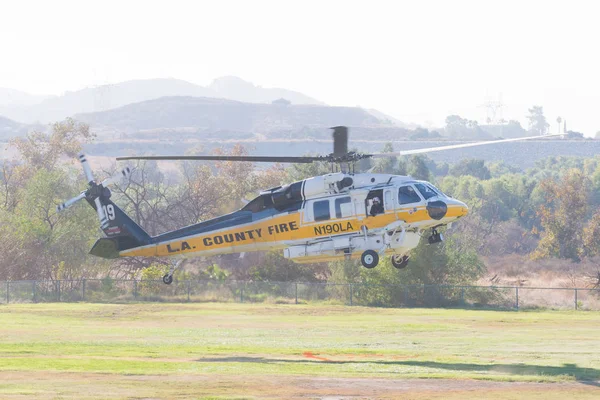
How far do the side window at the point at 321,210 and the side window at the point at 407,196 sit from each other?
2.67 metres

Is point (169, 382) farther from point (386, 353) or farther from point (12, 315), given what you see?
point (12, 315)

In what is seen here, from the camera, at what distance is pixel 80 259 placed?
266 feet

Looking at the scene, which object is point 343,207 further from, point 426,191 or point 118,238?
point 118,238

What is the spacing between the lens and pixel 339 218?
123 feet

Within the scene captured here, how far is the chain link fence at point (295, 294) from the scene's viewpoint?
2697 inches

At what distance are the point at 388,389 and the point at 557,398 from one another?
4.47m

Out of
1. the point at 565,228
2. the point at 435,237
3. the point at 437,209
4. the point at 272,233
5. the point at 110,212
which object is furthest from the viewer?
the point at 565,228

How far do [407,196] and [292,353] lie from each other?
7.53m

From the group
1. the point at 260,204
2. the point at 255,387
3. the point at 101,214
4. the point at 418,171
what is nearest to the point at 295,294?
the point at 101,214

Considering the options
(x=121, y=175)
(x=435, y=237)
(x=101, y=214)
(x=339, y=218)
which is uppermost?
(x=121, y=175)

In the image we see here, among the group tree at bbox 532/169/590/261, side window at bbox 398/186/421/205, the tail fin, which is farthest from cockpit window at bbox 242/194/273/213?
tree at bbox 532/169/590/261

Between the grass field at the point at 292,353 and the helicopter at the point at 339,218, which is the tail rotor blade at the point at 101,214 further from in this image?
the grass field at the point at 292,353

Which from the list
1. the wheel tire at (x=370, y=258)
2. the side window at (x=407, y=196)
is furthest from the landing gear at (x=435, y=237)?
the wheel tire at (x=370, y=258)

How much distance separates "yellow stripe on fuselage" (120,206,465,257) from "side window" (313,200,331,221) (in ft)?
0.61
